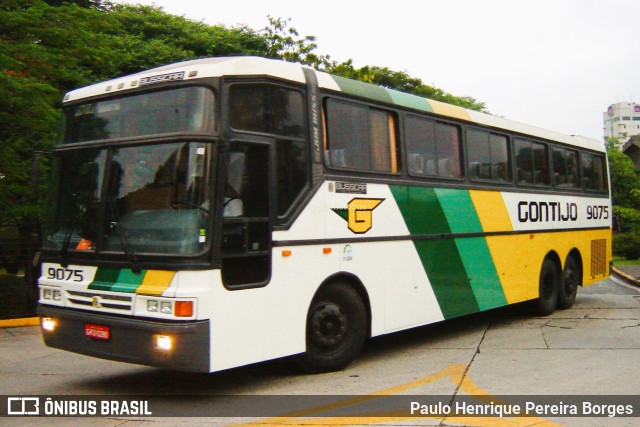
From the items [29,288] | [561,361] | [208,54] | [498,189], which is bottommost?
[561,361]

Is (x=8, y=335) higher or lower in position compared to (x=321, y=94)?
lower

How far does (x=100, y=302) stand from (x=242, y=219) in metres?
1.60

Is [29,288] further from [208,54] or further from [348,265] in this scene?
[208,54]

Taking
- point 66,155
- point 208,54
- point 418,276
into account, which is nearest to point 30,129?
point 66,155

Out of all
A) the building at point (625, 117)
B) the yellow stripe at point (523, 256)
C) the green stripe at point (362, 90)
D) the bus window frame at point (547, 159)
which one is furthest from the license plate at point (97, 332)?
the building at point (625, 117)

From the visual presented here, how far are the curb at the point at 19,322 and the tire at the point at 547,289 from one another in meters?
9.06

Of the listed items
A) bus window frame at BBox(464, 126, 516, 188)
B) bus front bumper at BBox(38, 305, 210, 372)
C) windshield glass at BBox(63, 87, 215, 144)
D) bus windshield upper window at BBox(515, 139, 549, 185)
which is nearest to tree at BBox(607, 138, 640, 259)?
bus windshield upper window at BBox(515, 139, 549, 185)

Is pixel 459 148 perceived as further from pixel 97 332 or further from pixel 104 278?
pixel 97 332

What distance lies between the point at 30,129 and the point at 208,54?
72.2 ft

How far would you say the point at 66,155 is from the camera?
755 centimetres

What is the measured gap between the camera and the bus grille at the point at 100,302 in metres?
6.72

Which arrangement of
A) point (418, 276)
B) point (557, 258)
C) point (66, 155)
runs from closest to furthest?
1. point (66, 155)
2. point (418, 276)
3. point (557, 258)

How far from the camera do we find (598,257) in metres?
15.3

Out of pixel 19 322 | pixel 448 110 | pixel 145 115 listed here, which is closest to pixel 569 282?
pixel 448 110
